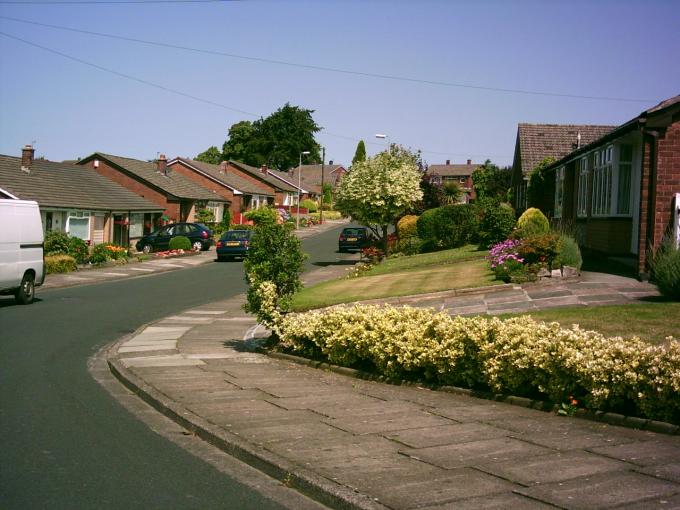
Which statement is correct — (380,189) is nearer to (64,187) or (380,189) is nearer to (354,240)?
(354,240)

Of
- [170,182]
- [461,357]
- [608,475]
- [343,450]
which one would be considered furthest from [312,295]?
[170,182]

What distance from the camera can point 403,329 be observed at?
1025 cm

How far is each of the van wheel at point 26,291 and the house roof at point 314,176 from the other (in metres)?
87.6

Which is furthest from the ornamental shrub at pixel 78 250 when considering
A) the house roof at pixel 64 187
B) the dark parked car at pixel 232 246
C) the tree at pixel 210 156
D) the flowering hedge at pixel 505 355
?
the tree at pixel 210 156

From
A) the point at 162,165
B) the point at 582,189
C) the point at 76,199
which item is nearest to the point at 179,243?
the point at 76,199

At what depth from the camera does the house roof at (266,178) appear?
285ft

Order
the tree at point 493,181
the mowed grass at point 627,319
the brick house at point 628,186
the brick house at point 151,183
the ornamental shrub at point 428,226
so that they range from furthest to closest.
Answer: the brick house at point 151,183 → the tree at point 493,181 → the ornamental shrub at point 428,226 → the brick house at point 628,186 → the mowed grass at point 627,319

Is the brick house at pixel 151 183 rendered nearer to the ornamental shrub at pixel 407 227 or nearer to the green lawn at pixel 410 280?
the ornamental shrub at pixel 407 227

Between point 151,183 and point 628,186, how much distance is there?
135ft

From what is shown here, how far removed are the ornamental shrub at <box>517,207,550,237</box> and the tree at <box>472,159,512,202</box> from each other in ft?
77.3

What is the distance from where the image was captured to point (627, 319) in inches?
449

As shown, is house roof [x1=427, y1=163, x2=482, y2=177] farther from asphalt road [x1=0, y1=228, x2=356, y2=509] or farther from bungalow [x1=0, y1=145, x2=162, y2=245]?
asphalt road [x1=0, y1=228, x2=356, y2=509]

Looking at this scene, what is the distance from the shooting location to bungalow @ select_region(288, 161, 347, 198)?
372 feet

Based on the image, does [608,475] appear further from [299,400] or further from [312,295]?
[312,295]
